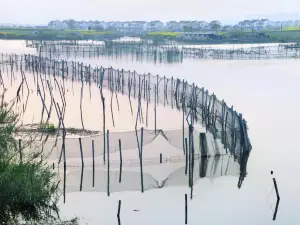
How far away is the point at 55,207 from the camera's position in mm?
8266

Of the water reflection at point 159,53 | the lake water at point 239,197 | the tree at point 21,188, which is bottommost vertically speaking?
the lake water at point 239,197

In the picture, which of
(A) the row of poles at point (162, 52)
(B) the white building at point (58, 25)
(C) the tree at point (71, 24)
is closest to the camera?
(A) the row of poles at point (162, 52)

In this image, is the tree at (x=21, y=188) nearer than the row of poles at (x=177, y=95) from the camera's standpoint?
Yes

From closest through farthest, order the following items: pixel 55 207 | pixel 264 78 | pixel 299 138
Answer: pixel 55 207 < pixel 299 138 < pixel 264 78

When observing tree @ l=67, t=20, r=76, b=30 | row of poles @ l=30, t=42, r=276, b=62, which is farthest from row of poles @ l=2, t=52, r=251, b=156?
tree @ l=67, t=20, r=76, b=30

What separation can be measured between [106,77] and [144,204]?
44.5 feet

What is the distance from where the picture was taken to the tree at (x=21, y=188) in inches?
275

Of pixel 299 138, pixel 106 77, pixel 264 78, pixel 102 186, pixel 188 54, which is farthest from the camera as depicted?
pixel 188 54

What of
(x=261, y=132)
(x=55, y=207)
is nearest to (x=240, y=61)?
(x=261, y=132)

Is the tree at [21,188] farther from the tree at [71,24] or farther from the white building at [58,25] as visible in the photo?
the white building at [58,25]

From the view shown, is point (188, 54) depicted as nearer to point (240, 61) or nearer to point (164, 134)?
point (240, 61)

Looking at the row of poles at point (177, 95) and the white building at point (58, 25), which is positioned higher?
the white building at point (58, 25)

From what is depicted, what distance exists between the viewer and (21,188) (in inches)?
278

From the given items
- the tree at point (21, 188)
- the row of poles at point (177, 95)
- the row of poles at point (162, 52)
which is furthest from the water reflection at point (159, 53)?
the tree at point (21, 188)
